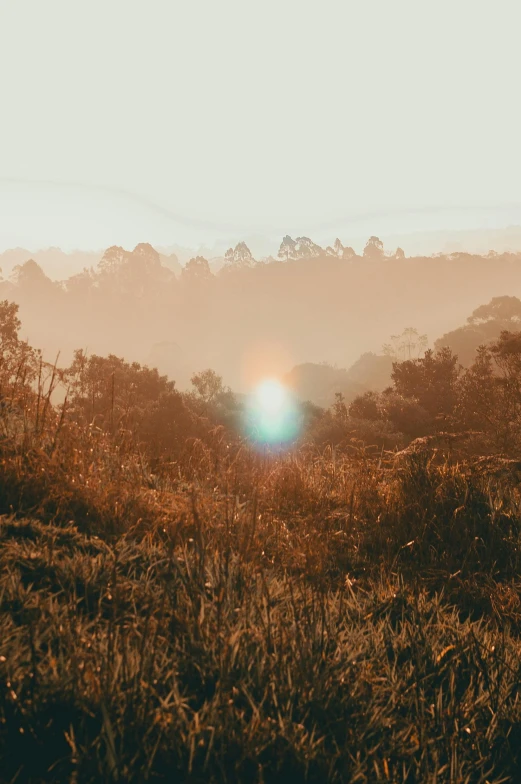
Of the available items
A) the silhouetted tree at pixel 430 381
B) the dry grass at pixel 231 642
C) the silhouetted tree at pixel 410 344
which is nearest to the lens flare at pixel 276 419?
the silhouetted tree at pixel 430 381

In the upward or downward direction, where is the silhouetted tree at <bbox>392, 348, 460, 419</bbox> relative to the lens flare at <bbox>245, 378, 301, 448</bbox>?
upward

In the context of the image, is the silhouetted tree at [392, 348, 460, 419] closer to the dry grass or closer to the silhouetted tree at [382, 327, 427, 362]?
the dry grass

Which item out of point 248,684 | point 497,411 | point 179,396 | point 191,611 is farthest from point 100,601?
point 179,396

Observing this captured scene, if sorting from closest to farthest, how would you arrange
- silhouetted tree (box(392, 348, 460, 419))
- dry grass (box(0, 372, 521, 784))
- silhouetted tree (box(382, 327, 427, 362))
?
dry grass (box(0, 372, 521, 784)) → silhouetted tree (box(392, 348, 460, 419)) → silhouetted tree (box(382, 327, 427, 362))

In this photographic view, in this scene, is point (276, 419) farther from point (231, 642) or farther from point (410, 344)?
point (410, 344)

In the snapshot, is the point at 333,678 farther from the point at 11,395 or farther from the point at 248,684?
the point at 11,395

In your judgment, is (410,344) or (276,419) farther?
(410,344)

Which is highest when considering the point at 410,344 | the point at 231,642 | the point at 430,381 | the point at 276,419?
the point at 410,344

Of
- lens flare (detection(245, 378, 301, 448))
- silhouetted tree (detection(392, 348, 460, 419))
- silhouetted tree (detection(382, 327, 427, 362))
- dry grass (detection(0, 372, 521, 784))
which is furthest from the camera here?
silhouetted tree (detection(382, 327, 427, 362))

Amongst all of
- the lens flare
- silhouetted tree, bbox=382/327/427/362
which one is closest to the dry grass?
the lens flare

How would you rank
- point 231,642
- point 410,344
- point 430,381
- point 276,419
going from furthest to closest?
point 410,344, point 276,419, point 430,381, point 231,642

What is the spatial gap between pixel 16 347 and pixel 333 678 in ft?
99.1

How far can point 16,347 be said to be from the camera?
97.2 ft

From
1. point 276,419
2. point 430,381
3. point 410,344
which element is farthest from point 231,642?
point 410,344
